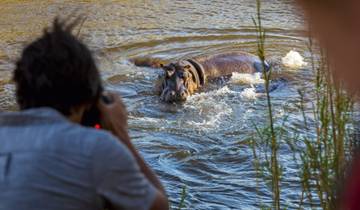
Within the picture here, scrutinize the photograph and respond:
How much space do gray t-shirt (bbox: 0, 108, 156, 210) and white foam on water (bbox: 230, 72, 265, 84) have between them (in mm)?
7195

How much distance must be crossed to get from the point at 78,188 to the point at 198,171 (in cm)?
441

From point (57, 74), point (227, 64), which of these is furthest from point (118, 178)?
point (227, 64)

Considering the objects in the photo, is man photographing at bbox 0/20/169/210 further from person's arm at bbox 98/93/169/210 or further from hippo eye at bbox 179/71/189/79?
hippo eye at bbox 179/71/189/79

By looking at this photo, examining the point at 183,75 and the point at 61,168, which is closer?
the point at 61,168

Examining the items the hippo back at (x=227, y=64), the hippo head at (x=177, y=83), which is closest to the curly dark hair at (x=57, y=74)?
the hippo head at (x=177, y=83)

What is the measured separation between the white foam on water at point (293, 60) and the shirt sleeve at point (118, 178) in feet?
25.7

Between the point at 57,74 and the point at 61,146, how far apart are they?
252mm

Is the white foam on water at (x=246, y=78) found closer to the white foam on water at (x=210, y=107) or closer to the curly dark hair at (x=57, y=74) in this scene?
the white foam on water at (x=210, y=107)

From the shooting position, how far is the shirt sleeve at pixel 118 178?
2.52 m

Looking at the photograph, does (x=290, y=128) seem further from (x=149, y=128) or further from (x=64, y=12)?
(x=64, y=12)

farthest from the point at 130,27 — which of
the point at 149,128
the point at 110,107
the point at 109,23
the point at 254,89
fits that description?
the point at 110,107

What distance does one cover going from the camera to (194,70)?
9516 mm

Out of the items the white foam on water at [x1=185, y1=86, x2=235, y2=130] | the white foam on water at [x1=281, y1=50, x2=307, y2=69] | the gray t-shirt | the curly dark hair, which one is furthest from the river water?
the gray t-shirt

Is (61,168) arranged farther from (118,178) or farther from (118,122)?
(118,122)
